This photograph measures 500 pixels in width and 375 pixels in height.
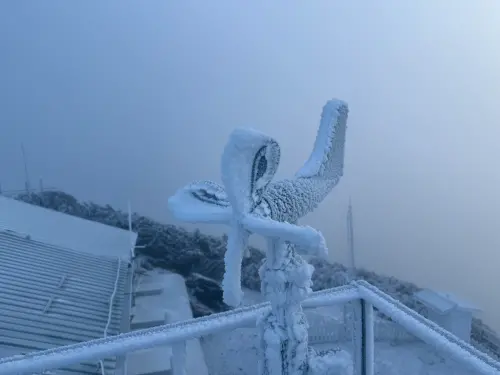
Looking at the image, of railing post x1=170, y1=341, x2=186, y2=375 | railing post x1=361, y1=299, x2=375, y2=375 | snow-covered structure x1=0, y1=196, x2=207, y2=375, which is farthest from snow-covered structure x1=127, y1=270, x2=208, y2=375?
railing post x1=361, y1=299, x2=375, y2=375

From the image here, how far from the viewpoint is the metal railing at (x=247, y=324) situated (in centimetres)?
120

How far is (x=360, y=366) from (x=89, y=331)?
234 cm

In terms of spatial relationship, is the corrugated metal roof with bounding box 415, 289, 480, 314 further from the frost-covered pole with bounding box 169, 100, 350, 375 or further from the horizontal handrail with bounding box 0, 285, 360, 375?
the frost-covered pole with bounding box 169, 100, 350, 375

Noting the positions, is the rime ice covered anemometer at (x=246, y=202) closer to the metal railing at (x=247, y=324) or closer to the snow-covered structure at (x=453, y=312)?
the metal railing at (x=247, y=324)

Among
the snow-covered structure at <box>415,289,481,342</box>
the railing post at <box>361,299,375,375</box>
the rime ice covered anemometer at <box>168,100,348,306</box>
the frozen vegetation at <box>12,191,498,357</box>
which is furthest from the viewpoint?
the frozen vegetation at <box>12,191,498,357</box>

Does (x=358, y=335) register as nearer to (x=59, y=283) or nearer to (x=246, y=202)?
(x=246, y=202)

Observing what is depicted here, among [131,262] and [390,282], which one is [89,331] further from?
[390,282]

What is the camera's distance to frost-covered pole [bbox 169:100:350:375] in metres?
1.05

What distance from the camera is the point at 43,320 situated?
3.29 meters

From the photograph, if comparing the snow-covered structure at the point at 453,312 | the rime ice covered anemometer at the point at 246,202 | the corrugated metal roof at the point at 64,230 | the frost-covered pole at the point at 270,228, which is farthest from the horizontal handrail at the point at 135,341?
the corrugated metal roof at the point at 64,230

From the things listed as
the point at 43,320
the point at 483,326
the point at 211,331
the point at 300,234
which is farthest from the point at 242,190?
the point at 483,326

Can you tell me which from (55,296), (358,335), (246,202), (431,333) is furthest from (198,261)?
(246,202)

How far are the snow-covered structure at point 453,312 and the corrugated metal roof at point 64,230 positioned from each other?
9.34 feet

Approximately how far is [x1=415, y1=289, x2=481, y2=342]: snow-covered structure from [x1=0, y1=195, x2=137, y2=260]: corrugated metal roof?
285 centimetres
